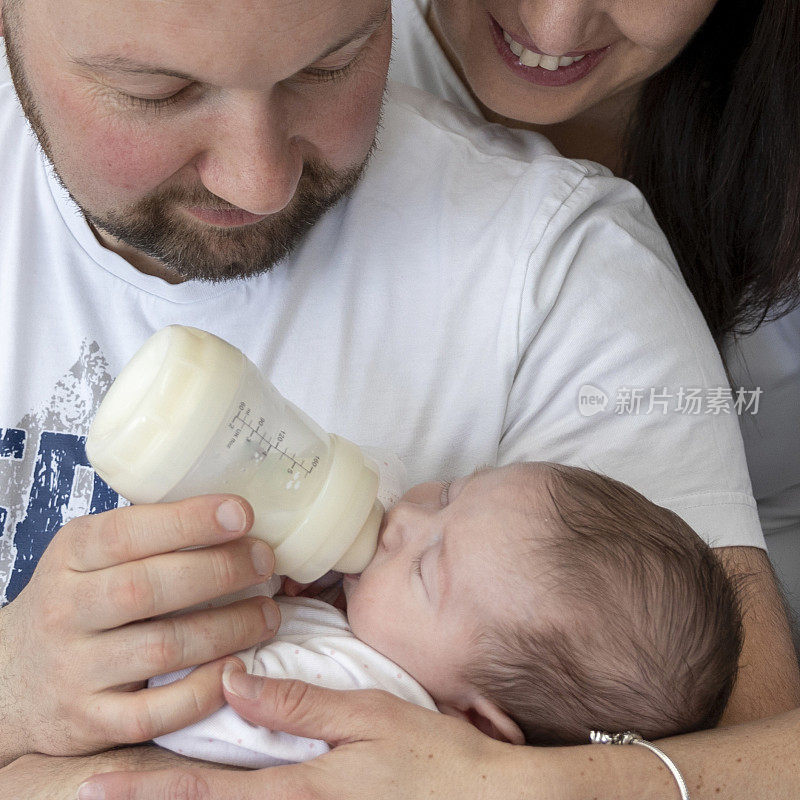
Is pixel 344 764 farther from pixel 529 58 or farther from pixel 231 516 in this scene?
pixel 529 58

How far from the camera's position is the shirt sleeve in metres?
1.51

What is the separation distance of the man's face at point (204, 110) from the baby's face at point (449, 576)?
19.7 inches

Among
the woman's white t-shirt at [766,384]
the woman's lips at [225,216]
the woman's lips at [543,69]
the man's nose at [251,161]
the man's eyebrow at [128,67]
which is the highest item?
the man's eyebrow at [128,67]

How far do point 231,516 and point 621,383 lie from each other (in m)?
0.71

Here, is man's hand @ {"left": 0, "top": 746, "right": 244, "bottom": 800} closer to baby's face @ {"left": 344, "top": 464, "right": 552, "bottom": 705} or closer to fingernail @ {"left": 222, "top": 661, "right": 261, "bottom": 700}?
fingernail @ {"left": 222, "top": 661, "right": 261, "bottom": 700}

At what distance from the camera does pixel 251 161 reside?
1.24 m

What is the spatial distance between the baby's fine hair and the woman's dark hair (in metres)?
0.92

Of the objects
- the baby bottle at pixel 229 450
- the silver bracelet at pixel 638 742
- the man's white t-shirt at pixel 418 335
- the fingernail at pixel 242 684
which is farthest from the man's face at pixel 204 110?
the silver bracelet at pixel 638 742

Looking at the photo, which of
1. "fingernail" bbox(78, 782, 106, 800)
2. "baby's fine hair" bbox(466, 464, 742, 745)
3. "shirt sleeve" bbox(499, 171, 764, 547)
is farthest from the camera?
"shirt sleeve" bbox(499, 171, 764, 547)

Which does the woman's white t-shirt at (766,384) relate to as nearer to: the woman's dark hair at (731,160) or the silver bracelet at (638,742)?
the woman's dark hair at (731,160)

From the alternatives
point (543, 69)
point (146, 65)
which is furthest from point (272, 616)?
point (543, 69)

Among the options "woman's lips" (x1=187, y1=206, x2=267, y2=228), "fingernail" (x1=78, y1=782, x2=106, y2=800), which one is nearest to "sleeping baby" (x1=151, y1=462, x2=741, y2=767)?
"fingernail" (x1=78, y1=782, x2=106, y2=800)

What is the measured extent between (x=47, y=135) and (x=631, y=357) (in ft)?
3.08

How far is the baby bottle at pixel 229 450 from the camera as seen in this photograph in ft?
3.54
